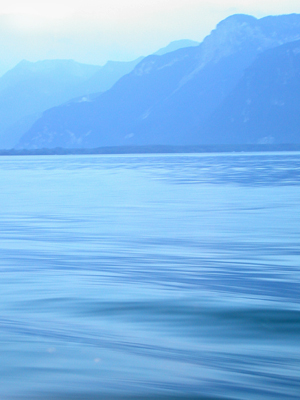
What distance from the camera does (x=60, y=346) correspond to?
8750 mm

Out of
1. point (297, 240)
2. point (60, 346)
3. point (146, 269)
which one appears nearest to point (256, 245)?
point (297, 240)

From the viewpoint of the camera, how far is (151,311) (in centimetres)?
1056


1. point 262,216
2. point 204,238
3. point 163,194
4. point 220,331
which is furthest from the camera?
point 163,194

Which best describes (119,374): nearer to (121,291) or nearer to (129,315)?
(129,315)

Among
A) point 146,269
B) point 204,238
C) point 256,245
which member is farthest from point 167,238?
point 146,269

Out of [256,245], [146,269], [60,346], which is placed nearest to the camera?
[60,346]

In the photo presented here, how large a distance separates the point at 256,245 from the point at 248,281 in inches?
178

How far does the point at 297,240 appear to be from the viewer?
17734 millimetres

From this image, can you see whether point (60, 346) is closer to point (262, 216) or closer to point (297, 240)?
point (297, 240)

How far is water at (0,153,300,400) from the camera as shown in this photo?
24.8 feet

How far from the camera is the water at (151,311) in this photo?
7.57 meters

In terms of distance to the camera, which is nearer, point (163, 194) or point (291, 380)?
point (291, 380)

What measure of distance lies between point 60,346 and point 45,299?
2756 mm

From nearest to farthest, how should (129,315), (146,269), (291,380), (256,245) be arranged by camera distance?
(291,380) < (129,315) < (146,269) < (256,245)
